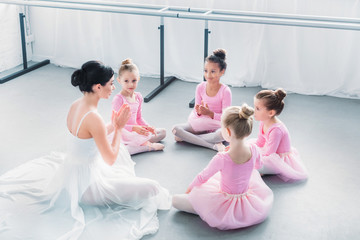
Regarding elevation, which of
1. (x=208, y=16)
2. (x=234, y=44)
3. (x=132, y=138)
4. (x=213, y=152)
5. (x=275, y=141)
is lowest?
(x=213, y=152)

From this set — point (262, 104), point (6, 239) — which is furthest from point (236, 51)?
point (6, 239)

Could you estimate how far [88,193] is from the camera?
8.09ft

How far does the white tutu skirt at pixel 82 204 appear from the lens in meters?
2.33

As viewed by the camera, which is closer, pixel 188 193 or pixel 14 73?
pixel 188 193

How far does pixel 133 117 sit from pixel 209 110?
19.7 inches

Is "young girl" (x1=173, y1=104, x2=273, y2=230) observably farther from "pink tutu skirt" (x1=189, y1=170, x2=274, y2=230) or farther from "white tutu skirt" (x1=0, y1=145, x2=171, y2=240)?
"white tutu skirt" (x1=0, y1=145, x2=171, y2=240)

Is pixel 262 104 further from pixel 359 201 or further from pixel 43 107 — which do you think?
pixel 43 107

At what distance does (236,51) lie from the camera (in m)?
4.44

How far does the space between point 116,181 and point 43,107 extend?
1.64m

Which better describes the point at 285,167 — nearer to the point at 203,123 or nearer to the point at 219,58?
the point at 203,123

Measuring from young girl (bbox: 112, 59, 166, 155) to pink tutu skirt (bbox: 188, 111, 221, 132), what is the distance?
0.27m

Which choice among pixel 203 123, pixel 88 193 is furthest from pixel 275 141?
pixel 88 193

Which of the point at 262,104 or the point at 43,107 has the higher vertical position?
the point at 262,104

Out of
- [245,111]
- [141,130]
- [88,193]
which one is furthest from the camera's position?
[141,130]
